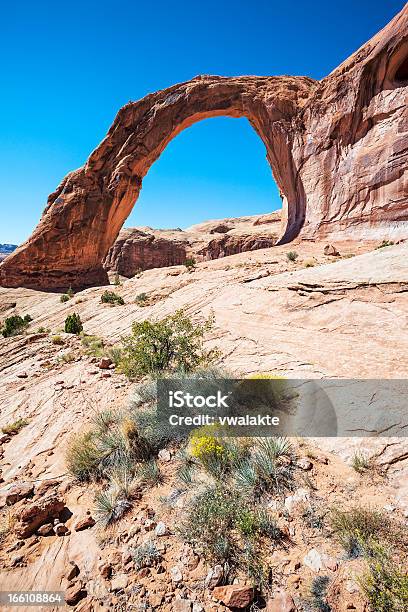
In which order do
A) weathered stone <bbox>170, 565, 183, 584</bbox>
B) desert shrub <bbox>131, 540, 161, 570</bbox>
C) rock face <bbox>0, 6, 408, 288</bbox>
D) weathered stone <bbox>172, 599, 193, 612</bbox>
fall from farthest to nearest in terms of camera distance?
rock face <bbox>0, 6, 408, 288</bbox> < desert shrub <bbox>131, 540, 161, 570</bbox> < weathered stone <bbox>170, 565, 183, 584</bbox> < weathered stone <bbox>172, 599, 193, 612</bbox>

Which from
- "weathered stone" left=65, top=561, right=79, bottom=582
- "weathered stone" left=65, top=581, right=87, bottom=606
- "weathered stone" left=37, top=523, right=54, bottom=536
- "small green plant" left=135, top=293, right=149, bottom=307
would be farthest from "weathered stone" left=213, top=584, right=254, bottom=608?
"small green plant" left=135, top=293, right=149, bottom=307

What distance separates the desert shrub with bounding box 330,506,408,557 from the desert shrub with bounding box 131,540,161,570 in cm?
181

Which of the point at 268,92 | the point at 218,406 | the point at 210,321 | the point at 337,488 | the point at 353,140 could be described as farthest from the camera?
the point at 268,92

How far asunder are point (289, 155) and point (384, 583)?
27.8 metres

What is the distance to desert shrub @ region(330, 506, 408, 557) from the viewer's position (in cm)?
269

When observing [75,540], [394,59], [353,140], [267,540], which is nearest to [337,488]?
[267,540]

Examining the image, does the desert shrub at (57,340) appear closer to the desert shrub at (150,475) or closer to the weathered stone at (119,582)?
the desert shrub at (150,475)

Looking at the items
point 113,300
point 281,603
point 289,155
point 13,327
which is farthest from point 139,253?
point 281,603

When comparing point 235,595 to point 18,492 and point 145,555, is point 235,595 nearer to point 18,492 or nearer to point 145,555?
point 145,555

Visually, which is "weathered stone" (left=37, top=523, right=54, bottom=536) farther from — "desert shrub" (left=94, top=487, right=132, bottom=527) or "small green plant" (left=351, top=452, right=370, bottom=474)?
"small green plant" (left=351, top=452, right=370, bottom=474)

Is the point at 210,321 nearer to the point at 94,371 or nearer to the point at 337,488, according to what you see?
the point at 94,371

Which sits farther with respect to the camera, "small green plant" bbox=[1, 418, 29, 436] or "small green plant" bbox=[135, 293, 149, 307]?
"small green plant" bbox=[135, 293, 149, 307]

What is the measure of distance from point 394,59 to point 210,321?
70.3ft

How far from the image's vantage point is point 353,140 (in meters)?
20.5
